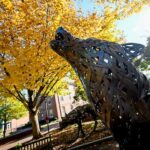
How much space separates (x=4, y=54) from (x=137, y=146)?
33.9 feet

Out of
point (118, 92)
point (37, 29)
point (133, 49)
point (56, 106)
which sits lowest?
point (118, 92)

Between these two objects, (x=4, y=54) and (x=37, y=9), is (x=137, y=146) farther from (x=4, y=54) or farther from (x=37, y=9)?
(x=4, y=54)

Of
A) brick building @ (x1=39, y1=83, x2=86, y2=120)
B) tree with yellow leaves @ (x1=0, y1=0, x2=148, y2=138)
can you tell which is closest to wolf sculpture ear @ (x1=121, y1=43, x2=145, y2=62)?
tree with yellow leaves @ (x1=0, y1=0, x2=148, y2=138)

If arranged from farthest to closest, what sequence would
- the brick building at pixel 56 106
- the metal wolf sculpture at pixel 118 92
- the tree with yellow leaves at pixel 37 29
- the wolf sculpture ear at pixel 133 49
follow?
the brick building at pixel 56 106, the tree with yellow leaves at pixel 37 29, the wolf sculpture ear at pixel 133 49, the metal wolf sculpture at pixel 118 92

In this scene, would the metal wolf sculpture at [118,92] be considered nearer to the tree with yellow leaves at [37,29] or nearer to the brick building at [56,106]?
the tree with yellow leaves at [37,29]

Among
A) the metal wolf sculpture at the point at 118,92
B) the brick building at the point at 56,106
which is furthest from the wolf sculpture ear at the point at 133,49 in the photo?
the brick building at the point at 56,106

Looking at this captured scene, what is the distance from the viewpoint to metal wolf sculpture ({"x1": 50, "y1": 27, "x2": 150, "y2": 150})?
112 inches

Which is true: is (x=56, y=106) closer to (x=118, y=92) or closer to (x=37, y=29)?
(x=37, y=29)

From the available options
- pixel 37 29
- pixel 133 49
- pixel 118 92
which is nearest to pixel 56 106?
pixel 37 29

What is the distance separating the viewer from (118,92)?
9.33 ft

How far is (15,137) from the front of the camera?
25.8 meters

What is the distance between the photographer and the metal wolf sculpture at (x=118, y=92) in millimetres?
2838

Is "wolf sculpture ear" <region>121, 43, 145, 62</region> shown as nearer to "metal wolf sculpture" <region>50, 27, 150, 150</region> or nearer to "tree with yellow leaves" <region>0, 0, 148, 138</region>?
"metal wolf sculpture" <region>50, 27, 150, 150</region>

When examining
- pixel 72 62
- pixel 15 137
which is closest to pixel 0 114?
pixel 15 137
